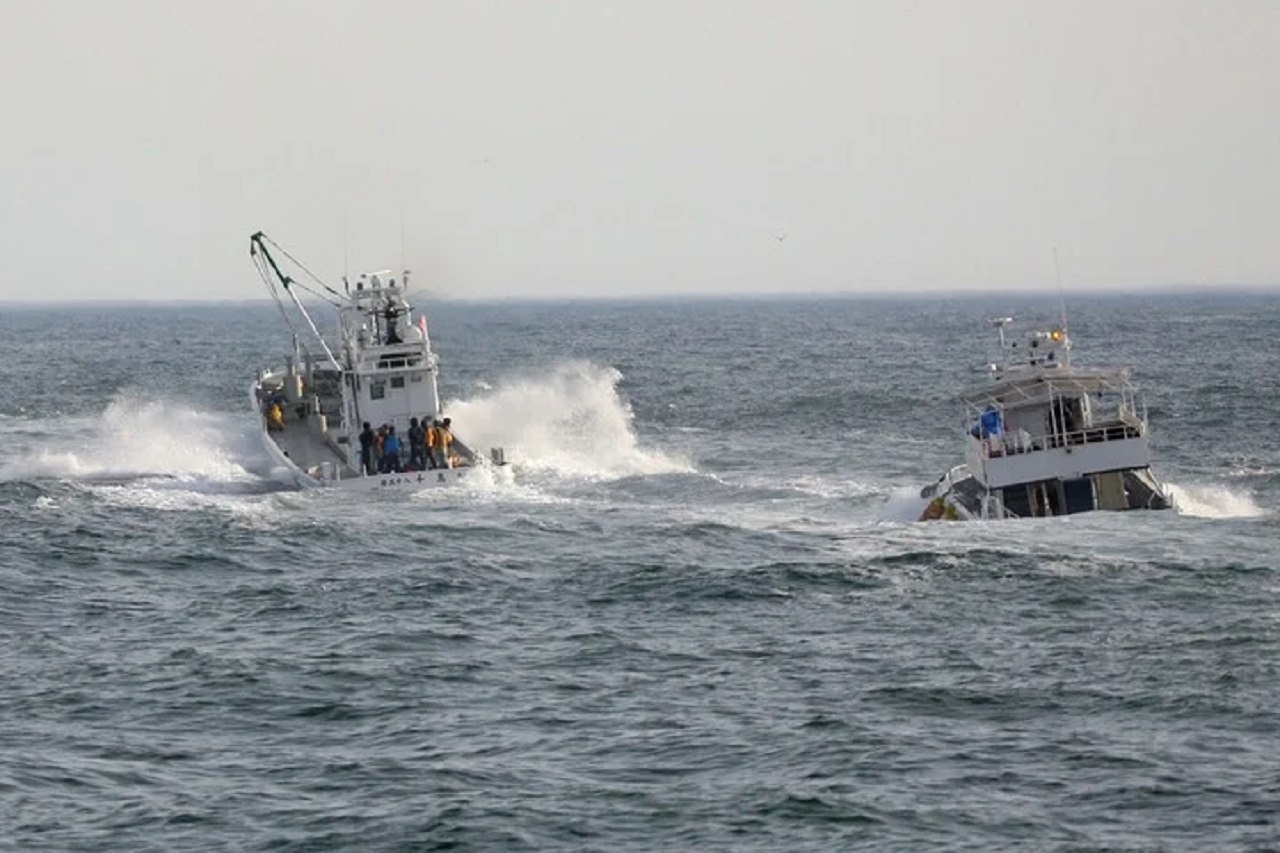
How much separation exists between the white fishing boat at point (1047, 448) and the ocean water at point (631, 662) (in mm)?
1037

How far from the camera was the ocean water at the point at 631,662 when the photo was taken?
28.0 m

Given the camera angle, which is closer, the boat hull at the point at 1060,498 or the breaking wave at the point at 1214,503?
the boat hull at the point at 1060,498

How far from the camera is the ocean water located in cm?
2795

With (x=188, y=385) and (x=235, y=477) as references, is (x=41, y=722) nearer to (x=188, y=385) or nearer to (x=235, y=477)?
(x=235, y=477)

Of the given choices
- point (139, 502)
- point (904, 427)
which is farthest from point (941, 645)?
point (904, 427)

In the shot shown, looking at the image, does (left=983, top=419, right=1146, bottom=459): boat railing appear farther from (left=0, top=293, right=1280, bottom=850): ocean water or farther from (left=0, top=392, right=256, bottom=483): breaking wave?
(left=0, top=392, right=256, bottom=483): breaking wave

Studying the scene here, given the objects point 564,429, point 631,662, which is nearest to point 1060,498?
point 631,662

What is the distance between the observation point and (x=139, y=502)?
5916cm

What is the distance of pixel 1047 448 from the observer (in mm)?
51219

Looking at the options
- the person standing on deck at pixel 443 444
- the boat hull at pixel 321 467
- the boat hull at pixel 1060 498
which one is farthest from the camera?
the person standing on deck at pixel 443 444

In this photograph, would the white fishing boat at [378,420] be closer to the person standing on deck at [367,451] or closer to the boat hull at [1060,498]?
the person standing on deck at [367,451]

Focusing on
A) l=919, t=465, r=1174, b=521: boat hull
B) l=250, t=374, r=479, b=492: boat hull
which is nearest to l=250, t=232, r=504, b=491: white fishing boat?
l=250, t=374, r=479, b=492: boat hull

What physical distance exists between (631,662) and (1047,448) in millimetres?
18312

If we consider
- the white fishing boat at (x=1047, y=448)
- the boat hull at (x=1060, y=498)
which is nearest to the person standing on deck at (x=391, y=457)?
the white fishing boat at (x=1047, y=448)
